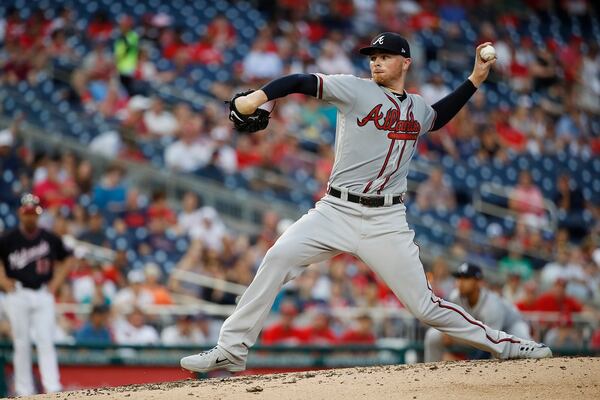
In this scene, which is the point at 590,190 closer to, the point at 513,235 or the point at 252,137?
the point at 513,235

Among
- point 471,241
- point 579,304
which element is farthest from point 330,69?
point 579,304

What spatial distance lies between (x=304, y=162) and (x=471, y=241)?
82.4 inches

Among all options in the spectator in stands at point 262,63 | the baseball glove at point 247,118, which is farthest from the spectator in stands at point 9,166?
the baseball glove at point 247,118

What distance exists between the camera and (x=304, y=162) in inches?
529

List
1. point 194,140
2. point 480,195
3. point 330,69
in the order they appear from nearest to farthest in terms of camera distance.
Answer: point 194,140, point 480,195, point 330,69

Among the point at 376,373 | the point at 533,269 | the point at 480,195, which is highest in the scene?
the point at 480,195

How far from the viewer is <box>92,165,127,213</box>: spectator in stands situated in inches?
471

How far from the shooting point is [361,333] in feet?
35.3

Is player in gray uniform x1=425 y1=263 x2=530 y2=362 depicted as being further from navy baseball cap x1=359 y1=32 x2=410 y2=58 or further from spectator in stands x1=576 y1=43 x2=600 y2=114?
spectator in stands x1=576 y1=43 x2=600 y2=114

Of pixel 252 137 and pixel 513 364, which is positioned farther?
pixel 252 137

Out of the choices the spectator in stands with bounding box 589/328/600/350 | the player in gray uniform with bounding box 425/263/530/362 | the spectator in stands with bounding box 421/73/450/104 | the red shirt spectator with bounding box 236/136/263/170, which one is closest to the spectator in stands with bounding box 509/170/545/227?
the spectator in stands with bounding box 421/73/450/104

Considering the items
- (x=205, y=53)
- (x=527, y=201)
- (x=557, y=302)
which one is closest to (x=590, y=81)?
(x=527, y=201)

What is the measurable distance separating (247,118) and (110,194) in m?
6.70

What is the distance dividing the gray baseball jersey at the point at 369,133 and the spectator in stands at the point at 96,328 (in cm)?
482
